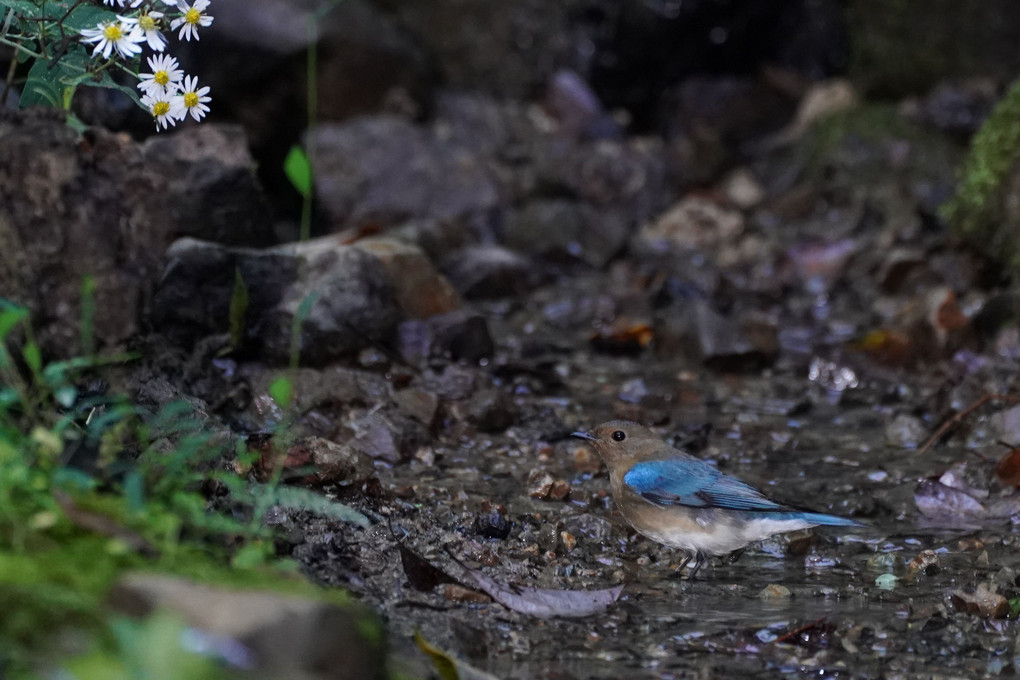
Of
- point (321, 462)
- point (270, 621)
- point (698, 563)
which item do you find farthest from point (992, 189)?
point (270, 621)

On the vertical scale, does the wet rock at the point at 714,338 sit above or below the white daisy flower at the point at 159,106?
below

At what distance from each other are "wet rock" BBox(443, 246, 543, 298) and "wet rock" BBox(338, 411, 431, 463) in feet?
8.31

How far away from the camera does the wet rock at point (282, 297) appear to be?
514 centimetres

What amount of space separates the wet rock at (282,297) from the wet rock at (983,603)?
9.49 feet

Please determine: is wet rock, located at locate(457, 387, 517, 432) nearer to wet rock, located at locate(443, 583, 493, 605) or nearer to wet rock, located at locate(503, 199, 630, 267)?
wet rock, located at locate(443, 583, 493, 605)

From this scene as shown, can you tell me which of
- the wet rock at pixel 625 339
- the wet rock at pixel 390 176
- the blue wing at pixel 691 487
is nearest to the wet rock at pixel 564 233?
the wet rock at pixel 390 176

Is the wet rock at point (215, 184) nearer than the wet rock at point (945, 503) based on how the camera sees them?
No

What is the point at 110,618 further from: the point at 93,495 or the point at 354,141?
the point at 354,141

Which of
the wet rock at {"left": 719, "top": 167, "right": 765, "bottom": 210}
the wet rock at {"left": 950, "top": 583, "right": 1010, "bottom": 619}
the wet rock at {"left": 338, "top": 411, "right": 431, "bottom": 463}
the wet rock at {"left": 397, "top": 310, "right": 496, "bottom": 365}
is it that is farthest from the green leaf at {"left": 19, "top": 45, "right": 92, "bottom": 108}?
the wet rock at {"left": 719, "top": 167, "right": 765, "bottom": 210}

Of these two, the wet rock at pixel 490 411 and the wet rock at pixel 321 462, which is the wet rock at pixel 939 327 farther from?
the wet rock at pixel 321 462

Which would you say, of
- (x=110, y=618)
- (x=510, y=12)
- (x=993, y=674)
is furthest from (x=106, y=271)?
(x=510, y=12)

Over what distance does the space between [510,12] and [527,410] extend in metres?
6.10

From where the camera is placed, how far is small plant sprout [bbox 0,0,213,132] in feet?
11.3

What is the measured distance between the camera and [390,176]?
8812 millimetres
